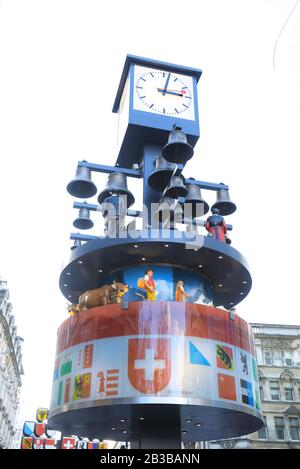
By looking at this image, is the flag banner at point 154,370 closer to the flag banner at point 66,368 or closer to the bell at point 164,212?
the flag banner at point 66,368

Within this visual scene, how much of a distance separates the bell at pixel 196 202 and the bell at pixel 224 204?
0.73 metres

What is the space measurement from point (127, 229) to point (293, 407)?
3552 cm

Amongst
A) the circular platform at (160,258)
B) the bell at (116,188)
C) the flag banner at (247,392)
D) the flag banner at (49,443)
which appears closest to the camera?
the flag banner at (247,392)

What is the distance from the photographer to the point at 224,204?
2417cm

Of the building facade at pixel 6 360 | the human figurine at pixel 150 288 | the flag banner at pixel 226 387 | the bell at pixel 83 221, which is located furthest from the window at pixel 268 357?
the human figurine at pixel 150 288

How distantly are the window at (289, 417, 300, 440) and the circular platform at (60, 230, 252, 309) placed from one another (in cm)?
2934

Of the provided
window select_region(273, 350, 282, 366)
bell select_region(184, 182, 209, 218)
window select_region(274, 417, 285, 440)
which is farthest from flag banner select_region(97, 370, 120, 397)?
window select_region(273, 350, 282, 366)

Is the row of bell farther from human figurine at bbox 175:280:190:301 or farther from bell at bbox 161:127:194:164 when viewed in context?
human figurine at bbox 175:280:190:301

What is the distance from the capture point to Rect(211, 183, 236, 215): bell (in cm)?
2412

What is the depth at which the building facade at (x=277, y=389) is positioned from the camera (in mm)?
45781

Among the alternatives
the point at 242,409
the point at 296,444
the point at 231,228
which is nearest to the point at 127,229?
the point at 231,228

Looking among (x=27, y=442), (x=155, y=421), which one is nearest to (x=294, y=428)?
(x=27, y=442)
